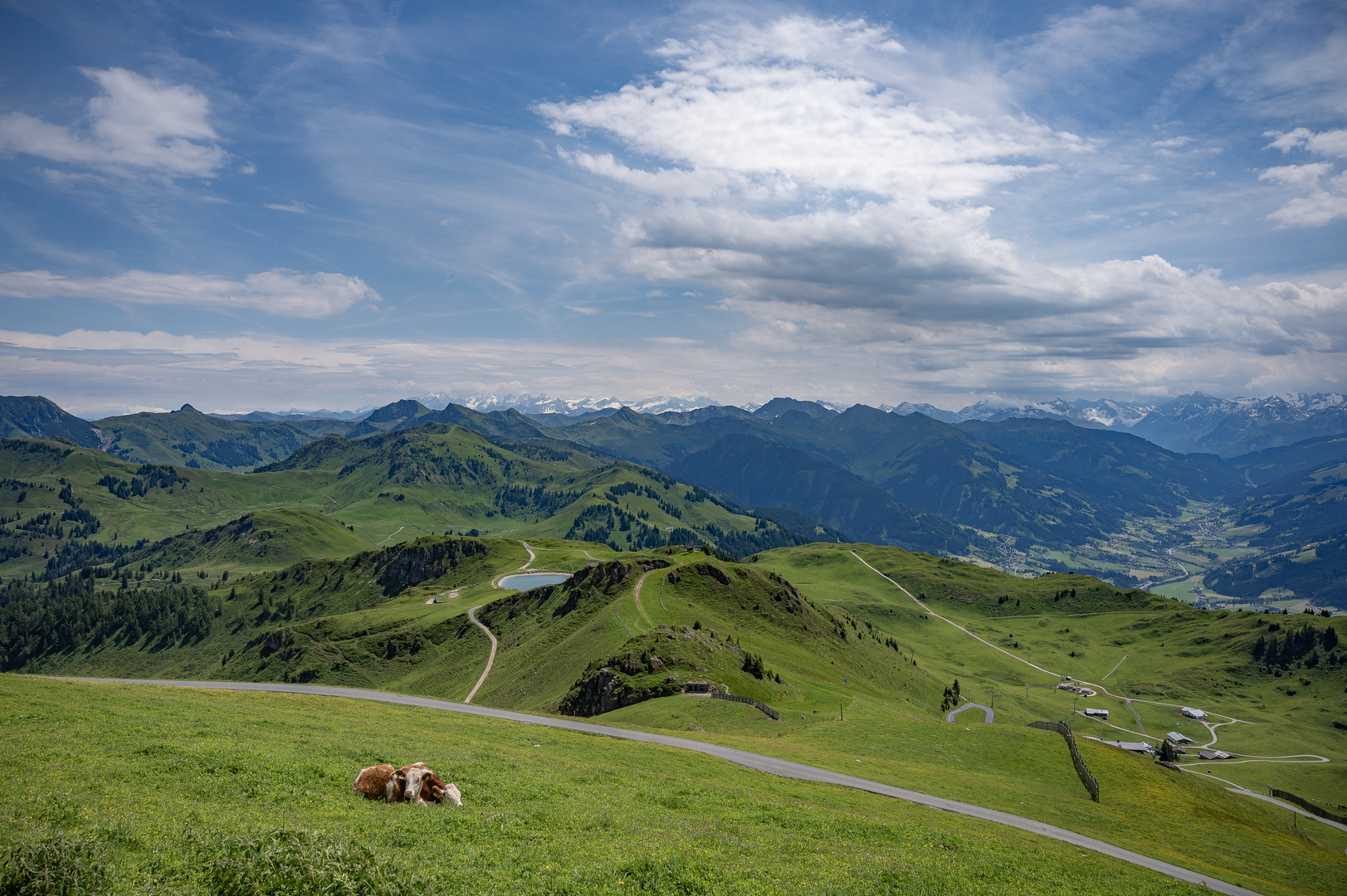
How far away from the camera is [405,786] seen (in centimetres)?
2683

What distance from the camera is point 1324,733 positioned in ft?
591

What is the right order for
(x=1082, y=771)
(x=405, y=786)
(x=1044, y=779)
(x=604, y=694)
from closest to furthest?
1. (x=405, y=786)
2. (x=1044, y=779)
3. (x=1082, y=771)
4. (x=604, y=694)

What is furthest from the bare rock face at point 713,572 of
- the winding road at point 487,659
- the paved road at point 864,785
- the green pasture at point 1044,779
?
the paved road at point 864,785

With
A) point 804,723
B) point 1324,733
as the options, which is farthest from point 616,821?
point 1324,733

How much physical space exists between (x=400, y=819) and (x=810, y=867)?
16.4 m

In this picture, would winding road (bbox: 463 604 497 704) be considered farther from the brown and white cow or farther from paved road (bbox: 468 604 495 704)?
the brown and white cow

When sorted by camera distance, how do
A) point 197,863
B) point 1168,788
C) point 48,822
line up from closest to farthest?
point 197,863, point 48,822, point 1168,788

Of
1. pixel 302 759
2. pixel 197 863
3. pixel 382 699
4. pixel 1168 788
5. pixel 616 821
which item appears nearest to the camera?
→ pixel 197 863

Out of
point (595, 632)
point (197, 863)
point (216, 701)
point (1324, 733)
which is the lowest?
point (1324, 733)

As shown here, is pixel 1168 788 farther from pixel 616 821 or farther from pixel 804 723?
pixel 616 821

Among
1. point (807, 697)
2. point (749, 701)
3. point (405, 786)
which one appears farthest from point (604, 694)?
point (405, 786)

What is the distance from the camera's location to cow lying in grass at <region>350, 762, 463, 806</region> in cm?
2664

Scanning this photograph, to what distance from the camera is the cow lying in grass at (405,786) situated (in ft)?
87.4

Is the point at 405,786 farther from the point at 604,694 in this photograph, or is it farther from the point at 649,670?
the point at 649,670
